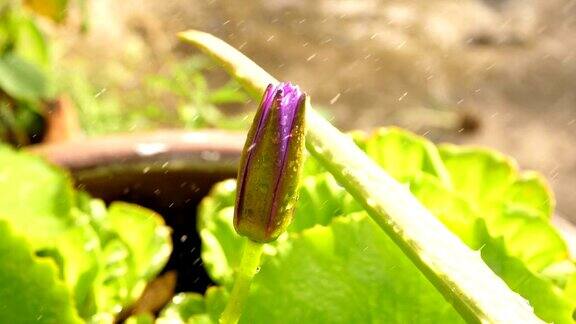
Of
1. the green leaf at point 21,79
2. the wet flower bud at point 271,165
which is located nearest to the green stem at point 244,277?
the wet flower bud at point 271,165

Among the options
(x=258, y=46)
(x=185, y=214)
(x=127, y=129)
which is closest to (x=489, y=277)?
(x=185, y=214)

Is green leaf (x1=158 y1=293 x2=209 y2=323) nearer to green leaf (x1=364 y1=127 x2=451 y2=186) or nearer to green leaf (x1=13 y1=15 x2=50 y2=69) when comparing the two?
green leaf (x1=364 y1=127 x2=451 y2=186)

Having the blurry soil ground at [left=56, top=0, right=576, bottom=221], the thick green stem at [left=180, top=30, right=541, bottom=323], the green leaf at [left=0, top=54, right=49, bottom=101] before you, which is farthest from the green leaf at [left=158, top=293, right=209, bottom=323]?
the blurry soil ground at [left=56, top=0, right=576, bottom=221]

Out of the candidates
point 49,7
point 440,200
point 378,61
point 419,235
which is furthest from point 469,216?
point 378,61

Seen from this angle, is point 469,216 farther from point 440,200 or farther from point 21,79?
point 21,79

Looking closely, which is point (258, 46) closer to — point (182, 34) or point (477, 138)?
point (477, 138)

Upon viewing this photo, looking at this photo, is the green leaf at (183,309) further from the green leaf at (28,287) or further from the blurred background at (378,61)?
the blurred background at (378,61)
